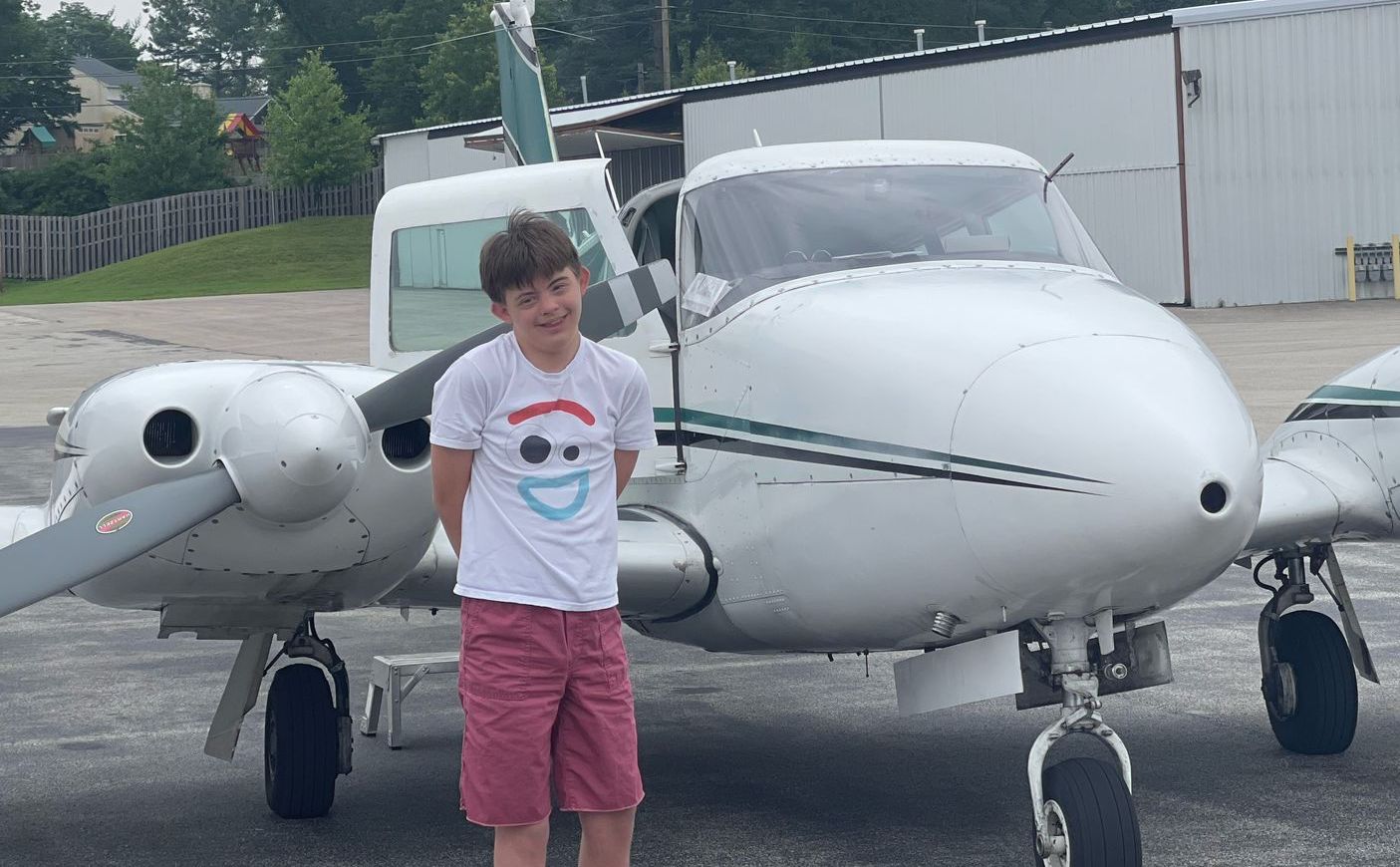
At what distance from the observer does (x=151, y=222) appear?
60.5m

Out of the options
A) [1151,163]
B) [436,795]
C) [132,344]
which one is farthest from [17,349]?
[436,795]

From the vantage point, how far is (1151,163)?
32.4 m

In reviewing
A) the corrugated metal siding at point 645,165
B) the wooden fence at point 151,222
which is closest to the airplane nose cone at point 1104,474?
the corrugated metal siding at point 645,165

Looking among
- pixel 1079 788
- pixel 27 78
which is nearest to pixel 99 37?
pixel 27 78

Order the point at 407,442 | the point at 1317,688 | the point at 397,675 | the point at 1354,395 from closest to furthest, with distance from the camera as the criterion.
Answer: the point at 407,442, the point at 1354,395, the point at 1317,688, the point at 397,675

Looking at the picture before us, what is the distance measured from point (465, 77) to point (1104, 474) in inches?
2612

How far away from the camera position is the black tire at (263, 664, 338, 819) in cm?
685

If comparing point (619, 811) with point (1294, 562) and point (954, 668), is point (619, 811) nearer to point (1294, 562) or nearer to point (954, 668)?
point (954, 668)

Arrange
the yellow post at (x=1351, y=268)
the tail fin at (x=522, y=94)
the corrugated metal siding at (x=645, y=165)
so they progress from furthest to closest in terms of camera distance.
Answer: the corrugated metal siding at (x=645, y=165), the yellow post at (x=1351, y=268), the tail fin at (x=522, y=94)

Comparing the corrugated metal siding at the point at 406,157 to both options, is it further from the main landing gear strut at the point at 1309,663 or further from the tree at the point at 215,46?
the tree at the point at 215,46

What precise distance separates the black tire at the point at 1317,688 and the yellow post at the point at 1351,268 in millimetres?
25580

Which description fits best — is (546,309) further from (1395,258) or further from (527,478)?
(1395,258)

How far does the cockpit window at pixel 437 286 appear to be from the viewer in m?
7.91

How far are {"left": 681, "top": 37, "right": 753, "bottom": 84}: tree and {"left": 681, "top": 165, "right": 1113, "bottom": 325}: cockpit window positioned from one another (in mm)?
58356
